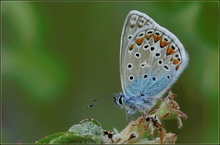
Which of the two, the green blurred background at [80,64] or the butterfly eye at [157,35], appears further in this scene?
the green blurred background at [80,64]

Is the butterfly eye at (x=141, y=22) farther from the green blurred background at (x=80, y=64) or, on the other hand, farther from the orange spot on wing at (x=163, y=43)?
the green blurred background at (x=80, y=64)

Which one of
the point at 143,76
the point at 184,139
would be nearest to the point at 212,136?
the point at 184,139

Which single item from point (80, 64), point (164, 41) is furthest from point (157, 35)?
point (80, 64)

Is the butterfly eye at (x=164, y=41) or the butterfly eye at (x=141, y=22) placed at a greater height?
the butterfly eye at (x=141, y=22)

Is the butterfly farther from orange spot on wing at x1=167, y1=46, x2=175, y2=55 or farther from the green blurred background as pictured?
the green blurred background

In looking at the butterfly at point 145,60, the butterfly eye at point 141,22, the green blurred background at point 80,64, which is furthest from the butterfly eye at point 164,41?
the green blurred background at point 80,64

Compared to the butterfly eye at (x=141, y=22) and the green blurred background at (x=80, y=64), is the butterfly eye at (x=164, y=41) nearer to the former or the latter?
the butterfly eye at (x=141, y=22)

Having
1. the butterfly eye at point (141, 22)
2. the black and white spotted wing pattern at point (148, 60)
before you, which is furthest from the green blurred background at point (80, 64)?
the butterfly eye at point (141, 22)
